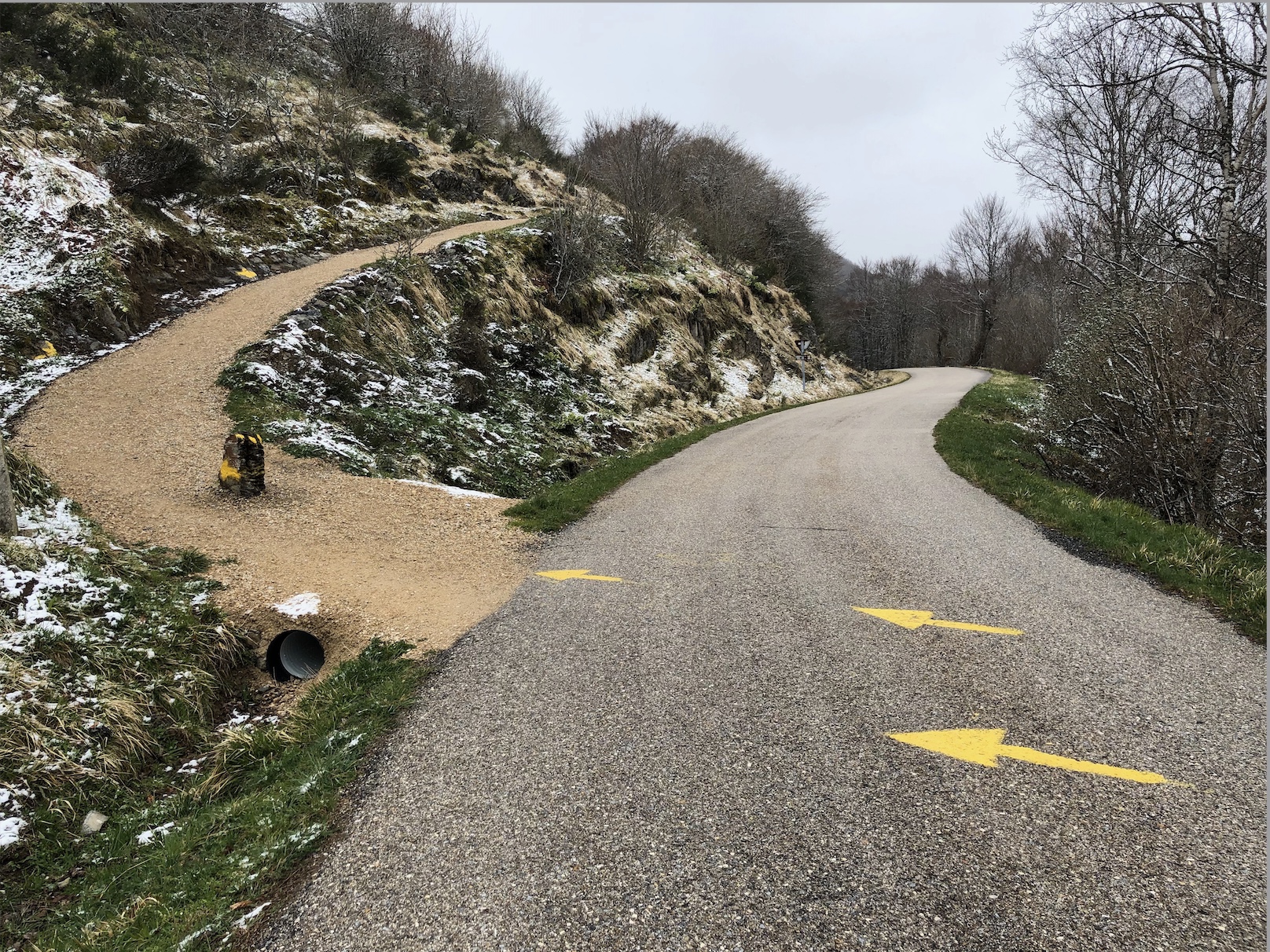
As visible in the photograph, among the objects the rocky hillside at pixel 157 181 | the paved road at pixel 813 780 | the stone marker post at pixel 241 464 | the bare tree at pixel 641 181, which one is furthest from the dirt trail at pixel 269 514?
the bare tree at pixel 641 181

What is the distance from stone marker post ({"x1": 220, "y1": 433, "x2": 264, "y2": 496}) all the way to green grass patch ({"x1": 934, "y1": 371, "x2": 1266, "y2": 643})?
10.1 metres

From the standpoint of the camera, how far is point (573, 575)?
241 inches

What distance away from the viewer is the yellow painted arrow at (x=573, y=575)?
5.96 metres

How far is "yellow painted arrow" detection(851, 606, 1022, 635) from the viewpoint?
4.52 meters

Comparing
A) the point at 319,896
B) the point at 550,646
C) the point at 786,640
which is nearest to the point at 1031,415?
the point at 786,640

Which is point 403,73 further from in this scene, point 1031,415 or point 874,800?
point 874,800

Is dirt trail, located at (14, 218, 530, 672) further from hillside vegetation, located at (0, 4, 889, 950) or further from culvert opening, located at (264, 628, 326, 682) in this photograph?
hillside vegetation, located at (0, 4, 889, 950)

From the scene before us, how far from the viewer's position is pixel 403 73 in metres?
28.4

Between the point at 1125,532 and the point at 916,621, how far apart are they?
383cm

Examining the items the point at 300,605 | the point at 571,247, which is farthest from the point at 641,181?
the point at 300,605

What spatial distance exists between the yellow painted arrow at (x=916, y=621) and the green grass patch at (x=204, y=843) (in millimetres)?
3742

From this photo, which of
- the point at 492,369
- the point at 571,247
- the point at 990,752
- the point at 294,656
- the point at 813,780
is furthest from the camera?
the point at 571,247

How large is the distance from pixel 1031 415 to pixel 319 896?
1694cm

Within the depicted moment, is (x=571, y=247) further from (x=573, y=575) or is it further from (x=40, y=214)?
(x=573, y=575)
